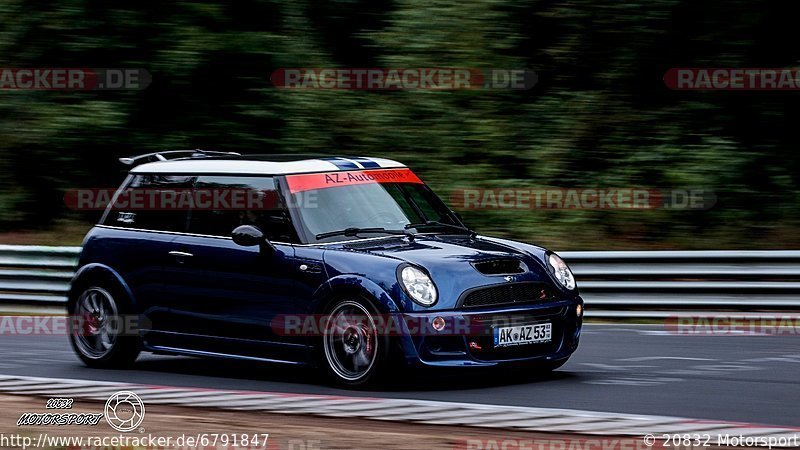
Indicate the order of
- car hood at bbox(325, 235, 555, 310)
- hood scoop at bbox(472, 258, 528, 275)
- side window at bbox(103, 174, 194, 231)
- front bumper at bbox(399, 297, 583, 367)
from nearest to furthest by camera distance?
1. front bumper at bbox(399, 297, 583, 367)
2. car hood at bbox(325, 235, 555, 310)
3. hood scoop at bbox(472, 258, 528, 275)
4. side window at bbox(103, 174, 194, 231)

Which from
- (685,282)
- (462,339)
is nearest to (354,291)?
(462,339)

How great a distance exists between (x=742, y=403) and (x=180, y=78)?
1349cm

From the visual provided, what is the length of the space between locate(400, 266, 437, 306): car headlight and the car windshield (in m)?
0.83

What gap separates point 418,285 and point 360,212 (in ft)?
3.64

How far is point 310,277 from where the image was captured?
860 cm

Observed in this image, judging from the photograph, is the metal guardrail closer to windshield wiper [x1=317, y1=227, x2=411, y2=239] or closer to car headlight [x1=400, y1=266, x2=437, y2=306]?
windshield wiper [x1=317, y1=227, x2=411, y2=239]

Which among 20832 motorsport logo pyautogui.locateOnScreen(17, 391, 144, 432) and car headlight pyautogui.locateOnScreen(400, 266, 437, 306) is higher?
car headlight pyautogui.locateOnScreen(400, 266, 437, 306)

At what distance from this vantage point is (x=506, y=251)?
879 centimetres

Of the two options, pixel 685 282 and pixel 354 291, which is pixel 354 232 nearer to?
pixel 354 291

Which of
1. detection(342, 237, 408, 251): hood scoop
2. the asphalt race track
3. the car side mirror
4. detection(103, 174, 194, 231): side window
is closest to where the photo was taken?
the asphalt race track

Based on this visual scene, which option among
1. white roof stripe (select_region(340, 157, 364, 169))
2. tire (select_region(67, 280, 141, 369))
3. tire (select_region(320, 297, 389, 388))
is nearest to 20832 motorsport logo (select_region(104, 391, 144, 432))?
tire (select_region(320, 297, 389, 388))

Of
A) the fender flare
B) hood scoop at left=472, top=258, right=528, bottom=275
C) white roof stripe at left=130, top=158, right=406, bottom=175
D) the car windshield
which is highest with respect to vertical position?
white roof stripe at left=130, top=158, right=406, bottom=175

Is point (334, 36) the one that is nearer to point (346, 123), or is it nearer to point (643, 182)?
point (346, 123)

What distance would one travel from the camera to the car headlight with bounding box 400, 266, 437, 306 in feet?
26.8
